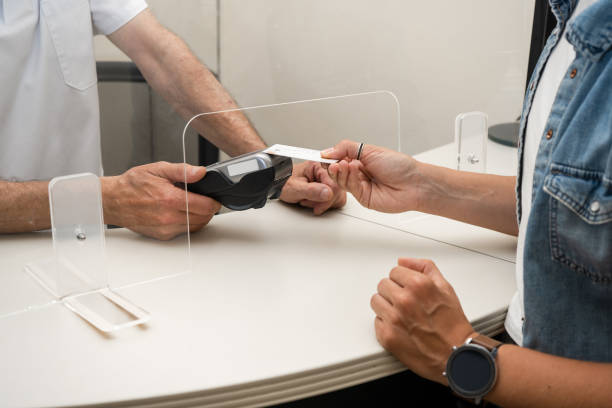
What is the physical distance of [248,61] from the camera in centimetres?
195

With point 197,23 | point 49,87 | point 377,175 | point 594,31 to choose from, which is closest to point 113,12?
point 49,87

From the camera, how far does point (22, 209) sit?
3.31ft

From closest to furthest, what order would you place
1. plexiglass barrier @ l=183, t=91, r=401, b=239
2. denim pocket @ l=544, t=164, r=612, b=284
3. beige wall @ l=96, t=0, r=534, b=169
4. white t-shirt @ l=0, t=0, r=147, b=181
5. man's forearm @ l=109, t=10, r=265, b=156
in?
denim pocket @ l=544, t=164, r=612, b=284 < plexiglass barrier @ l=183, t=91, r=401, b=239 < white t-shirt @ l=0, t=0, r=147, b=181 < man's forearm @ l=109, t=10, r=265, b=156 < beige wall @ l=96, t=0, r=534, b=169

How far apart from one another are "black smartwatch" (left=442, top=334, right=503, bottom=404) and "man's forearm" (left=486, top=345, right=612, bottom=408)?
0.01 meters

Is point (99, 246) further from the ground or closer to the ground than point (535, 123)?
closer to the ground

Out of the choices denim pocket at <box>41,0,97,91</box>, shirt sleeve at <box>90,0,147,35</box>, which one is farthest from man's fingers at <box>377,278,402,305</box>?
shirt sleeve at <box>90,0,147,35</box>

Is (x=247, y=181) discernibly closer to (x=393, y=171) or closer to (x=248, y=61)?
(x=393, y=171)

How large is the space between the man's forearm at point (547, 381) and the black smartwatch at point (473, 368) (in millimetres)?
11

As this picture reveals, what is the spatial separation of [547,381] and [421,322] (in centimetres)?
15

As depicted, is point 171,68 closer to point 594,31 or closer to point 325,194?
point 325,194

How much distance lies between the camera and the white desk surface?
0.70m

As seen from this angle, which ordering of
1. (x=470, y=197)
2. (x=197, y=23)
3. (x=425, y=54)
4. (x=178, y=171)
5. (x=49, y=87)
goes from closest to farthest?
(x=178, y=171), (x=470, y=197), (x=49, y=87), (x=425, y=54), (x=197, y=23)

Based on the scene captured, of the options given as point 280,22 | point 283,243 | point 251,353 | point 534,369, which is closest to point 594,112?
point 534,369

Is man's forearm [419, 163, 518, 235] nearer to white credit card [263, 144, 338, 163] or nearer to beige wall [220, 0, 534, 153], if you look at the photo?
white credit card [263, 144, 338, 163]
